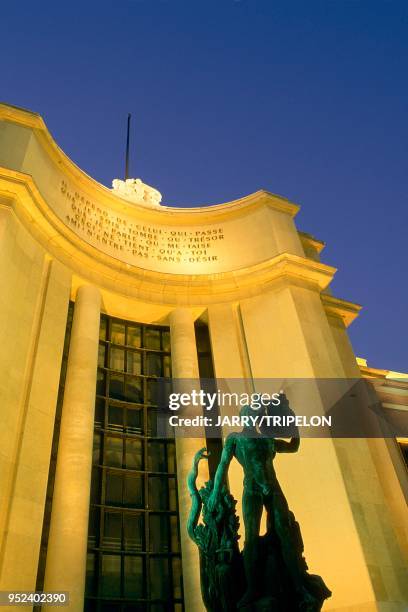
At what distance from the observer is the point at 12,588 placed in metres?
11.2

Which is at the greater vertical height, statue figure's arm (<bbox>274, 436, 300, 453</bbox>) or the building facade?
the building facade

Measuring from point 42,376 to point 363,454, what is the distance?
10.0 metres

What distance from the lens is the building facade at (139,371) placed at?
13.2 metres

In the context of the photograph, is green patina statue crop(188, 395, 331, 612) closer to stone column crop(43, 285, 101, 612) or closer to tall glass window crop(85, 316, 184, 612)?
stone column crop(43, 285, 101, 612)

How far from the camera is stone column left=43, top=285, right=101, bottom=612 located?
12422mm

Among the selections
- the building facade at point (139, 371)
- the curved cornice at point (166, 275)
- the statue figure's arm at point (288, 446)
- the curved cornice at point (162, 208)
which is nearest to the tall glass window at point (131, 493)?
the building facade at point (139, 371)

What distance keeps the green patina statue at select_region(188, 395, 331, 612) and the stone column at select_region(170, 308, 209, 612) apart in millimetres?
6337

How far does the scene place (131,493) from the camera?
16.0m

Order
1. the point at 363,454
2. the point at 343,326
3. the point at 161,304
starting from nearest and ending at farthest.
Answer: the point at 363,454 → the point at 161,304 → the point at 343,326

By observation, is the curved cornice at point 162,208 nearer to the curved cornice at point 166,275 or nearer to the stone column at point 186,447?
the curved cornice at point 166,275

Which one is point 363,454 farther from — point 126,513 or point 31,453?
point 31,453

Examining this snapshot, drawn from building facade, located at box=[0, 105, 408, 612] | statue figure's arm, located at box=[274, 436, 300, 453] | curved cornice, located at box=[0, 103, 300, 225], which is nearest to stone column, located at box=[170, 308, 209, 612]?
building facade, located at box=[0, 105, 408, 612]

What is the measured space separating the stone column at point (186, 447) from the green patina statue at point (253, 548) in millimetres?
6337

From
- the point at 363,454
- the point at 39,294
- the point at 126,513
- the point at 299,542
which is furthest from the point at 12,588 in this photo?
the point at 363,454
